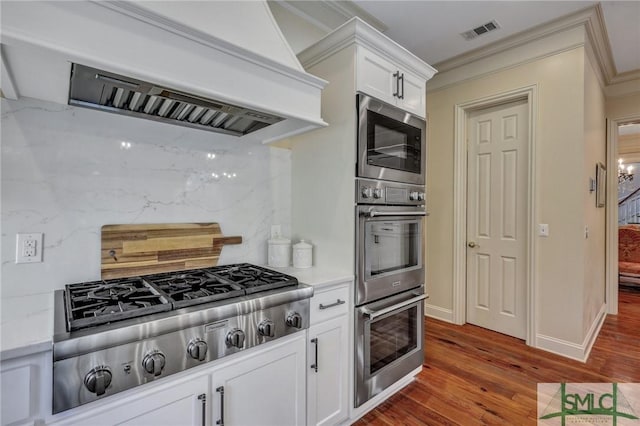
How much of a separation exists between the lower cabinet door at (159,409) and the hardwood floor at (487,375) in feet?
3.66

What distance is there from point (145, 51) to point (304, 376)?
1547mm

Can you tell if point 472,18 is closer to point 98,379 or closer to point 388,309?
point 388,309

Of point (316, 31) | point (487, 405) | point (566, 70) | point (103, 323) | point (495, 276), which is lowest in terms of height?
point (487, 405)

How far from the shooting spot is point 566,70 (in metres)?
2.65

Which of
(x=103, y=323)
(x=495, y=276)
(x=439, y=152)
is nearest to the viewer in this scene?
(x=103, y=323)

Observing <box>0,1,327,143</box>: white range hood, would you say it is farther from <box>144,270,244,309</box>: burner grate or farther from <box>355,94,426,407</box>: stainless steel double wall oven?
<box>144,270,244,309</box>: burner grate

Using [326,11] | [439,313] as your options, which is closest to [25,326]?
[326,11]

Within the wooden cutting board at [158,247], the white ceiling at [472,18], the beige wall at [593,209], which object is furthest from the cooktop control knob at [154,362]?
the beige wall at [593,209]

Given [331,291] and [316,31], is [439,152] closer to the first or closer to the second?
[316,31]

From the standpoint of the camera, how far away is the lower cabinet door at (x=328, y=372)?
1.60 m

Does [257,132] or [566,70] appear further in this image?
[566,70]

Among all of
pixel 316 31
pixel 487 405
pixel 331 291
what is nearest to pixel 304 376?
pixel 331 291

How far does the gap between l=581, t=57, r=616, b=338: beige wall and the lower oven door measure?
158cm

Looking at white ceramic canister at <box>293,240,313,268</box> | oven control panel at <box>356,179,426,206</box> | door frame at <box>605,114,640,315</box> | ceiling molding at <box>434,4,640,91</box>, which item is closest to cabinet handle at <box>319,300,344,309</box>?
white ceramic canister at <box>293,240,313,268</box>
